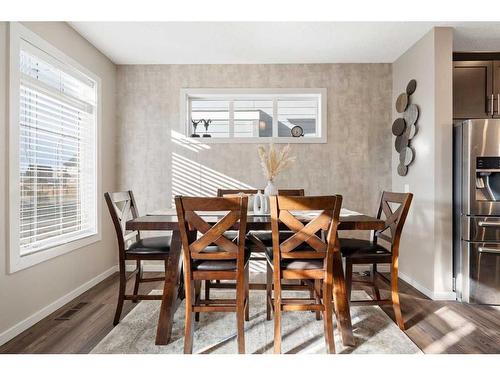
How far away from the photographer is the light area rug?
215 centimetres

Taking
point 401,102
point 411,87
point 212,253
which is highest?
point 411,87

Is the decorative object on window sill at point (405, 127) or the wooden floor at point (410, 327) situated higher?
the decorative object on window sill at point (405, 127)

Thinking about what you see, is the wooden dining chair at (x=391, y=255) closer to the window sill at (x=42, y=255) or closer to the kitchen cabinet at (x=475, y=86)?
the kitchen cabinet at (x=475, y=86)

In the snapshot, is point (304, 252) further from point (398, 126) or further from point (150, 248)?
point (398, 126)

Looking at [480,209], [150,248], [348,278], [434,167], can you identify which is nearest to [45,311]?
[150,248]

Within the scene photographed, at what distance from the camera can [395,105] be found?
4.13 m

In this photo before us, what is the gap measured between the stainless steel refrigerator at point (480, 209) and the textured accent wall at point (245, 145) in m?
1.24

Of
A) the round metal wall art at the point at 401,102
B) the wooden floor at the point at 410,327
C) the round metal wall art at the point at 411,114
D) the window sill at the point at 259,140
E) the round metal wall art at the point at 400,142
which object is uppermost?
the round metal wall art at the point at 401,102

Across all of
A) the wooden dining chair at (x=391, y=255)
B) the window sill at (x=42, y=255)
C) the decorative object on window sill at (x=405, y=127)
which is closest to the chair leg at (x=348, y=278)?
the wooden dining chair at (x=391, y=255)

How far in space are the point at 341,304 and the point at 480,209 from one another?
174 cm

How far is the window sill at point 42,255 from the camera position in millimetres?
2377

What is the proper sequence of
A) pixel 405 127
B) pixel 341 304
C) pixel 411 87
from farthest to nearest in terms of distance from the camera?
1. pixel 405 127
2. pixel 411 87
3. pixel 341 304

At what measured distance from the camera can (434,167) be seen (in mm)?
3234

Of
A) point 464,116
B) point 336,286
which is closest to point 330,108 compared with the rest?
point 464,116
